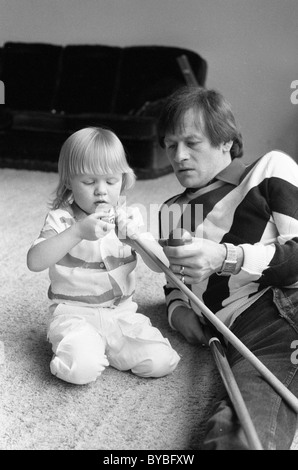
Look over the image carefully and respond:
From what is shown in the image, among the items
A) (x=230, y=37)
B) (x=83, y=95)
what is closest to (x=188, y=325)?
(x=83, y=95)

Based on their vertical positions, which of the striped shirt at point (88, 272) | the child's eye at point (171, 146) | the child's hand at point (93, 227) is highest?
the child's eye at point (171, 146)

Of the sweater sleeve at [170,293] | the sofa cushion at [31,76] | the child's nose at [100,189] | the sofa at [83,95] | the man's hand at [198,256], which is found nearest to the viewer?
the man's hand at [198,256]

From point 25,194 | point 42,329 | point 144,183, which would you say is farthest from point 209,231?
point 144,183

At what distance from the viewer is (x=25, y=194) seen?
2.61m

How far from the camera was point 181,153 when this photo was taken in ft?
3.68

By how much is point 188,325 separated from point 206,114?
0.42m

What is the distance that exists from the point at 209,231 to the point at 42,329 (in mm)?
419

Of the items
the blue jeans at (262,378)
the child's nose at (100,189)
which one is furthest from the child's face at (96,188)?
the blue jeans at (262,378)

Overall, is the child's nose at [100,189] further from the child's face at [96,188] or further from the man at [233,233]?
the man at [233,233]

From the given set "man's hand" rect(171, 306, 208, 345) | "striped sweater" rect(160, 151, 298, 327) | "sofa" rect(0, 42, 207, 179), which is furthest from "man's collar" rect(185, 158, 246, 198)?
"sofa" rect(0, 42, 207, 179)

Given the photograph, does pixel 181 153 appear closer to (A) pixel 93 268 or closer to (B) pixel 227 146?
(B) pixel 227 146

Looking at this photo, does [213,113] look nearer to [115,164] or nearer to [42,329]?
[115,164]

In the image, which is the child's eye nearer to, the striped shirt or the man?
the man

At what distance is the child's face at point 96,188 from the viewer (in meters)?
1.10
